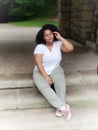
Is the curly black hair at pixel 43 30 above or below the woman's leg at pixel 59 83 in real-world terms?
above

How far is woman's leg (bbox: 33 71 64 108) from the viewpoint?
384cm

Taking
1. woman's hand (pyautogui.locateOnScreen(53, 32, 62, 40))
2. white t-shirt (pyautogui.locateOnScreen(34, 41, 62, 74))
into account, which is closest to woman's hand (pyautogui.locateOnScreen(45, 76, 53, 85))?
white t-shirt (pyautogui.locateOnScreen(34, 41, 62, 74))

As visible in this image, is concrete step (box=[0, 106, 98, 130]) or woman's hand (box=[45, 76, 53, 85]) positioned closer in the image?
concrete step (box=[0, 106, 98, 130])

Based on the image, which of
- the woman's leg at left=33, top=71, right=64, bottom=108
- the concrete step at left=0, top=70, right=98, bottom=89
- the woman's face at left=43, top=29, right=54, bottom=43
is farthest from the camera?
the concrete step at left=0, top=70, right=98, bottom=89

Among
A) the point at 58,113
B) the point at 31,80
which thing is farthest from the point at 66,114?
the point at 31,80

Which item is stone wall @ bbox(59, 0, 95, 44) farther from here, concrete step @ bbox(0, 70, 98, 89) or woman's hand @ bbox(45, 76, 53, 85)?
woman's hand @ bbox(45, 76, 53, 85)

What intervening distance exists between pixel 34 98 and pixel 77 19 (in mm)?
5213

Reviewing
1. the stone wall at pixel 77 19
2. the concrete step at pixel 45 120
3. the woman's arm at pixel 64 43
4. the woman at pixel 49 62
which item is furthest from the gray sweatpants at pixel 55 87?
the stone wall at pixel 77 19

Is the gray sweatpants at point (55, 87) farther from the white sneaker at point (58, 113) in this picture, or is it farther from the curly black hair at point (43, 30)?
the curly black hair at point (43, 30)

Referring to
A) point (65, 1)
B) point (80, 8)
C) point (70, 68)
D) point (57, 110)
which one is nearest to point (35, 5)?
point (65, 1)

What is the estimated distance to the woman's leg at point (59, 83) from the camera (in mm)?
3966

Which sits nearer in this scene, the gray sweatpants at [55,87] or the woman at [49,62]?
the gray sweatpants at [55,87]

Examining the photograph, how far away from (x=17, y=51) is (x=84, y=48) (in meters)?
1.61

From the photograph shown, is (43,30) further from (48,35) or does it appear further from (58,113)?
(58,113)
